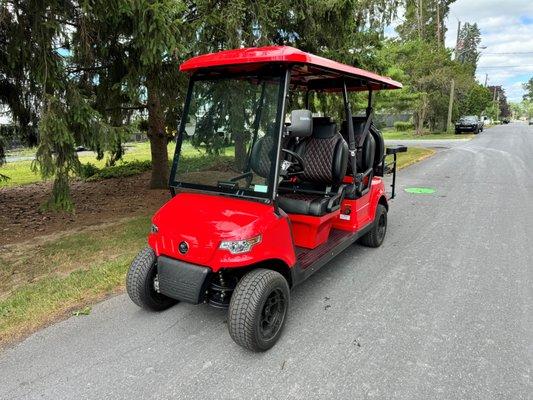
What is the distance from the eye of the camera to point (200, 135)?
347cm

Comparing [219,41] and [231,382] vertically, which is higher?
[219,41]

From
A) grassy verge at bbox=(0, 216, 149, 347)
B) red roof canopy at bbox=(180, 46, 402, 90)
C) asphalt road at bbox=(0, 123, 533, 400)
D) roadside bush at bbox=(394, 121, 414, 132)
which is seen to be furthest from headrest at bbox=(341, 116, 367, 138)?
roadside bush at bbox=(394, 121, 414, 132)

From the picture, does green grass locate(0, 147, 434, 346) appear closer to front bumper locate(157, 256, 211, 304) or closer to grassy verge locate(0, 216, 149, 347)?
grassy verge locate(0, 216, 149, 347)

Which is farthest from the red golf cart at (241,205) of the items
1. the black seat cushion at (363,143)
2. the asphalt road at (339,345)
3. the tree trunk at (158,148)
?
the tree trunk at (158,148)

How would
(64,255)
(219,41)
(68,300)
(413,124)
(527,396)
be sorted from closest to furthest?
(527,396), (68,300), (64,255), (219,41), (413,124)

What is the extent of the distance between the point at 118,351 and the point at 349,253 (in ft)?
9.67

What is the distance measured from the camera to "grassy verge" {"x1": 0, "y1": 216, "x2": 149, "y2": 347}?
133 inches

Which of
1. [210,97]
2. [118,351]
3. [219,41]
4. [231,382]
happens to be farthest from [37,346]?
[219,41]

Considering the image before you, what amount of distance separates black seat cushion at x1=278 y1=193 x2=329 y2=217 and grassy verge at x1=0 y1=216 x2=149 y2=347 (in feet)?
6.14

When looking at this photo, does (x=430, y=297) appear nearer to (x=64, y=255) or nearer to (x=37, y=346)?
(x=37, y=346)

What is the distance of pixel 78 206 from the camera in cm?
756

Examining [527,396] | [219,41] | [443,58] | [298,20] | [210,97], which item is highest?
[443,58]

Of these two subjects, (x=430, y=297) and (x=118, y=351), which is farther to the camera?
(x=430, y=297)

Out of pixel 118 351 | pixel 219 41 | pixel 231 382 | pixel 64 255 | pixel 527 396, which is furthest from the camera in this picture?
pixel 219 41
